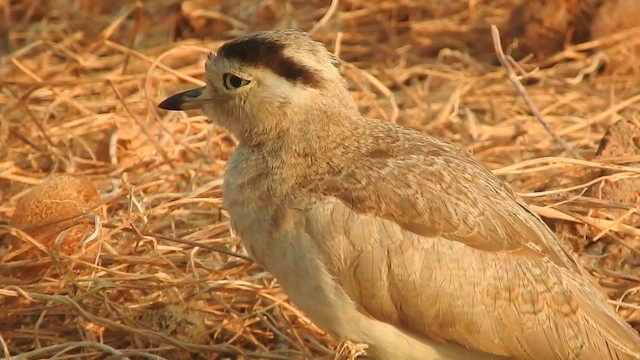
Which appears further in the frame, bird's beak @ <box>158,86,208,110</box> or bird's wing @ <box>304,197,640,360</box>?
bird's beak @ <box>158,86,208,110</box>

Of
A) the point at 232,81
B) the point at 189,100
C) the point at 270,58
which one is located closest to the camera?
the point at 270,58

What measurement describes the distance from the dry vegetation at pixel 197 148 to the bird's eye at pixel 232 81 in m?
0.93

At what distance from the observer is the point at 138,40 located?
365 inches

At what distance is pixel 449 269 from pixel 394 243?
22 cm

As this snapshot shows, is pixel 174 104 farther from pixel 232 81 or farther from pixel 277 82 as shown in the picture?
pixel 277 82

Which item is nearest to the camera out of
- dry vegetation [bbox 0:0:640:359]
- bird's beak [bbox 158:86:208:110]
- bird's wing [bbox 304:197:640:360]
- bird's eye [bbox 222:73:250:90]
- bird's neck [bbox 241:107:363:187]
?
bird's wing [bbox 304:197:640:360]

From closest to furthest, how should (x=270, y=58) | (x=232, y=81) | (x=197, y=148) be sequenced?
(x=270, y=58), (x=232, y=81), (x=197, y=148)

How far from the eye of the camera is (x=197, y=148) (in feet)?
24.2

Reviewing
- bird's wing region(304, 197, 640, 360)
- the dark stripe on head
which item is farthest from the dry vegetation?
the dark stripe on head

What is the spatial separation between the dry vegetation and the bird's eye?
3.06 ft

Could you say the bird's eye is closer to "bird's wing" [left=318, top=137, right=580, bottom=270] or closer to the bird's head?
the bird's head

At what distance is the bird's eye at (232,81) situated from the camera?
5.18m

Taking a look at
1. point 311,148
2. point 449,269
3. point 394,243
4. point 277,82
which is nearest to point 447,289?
point 449,269

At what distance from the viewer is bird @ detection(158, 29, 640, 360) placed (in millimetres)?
4719
